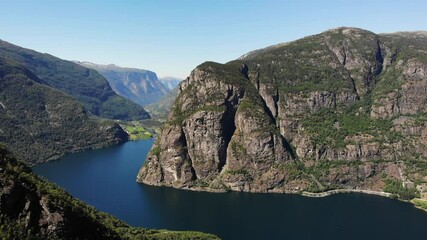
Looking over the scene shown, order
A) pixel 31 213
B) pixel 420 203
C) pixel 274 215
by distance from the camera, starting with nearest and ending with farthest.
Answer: pixel 31 213 < pixel 274 215 < pixel 420 203

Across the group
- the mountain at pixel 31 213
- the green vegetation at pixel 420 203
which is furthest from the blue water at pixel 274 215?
the mountain at pixel 31 213

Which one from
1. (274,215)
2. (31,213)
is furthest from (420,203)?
(31,213)

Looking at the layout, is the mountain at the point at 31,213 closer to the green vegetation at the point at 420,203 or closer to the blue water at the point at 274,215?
the blue water at the point at 274,215

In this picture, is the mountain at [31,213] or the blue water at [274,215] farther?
the blue water at [274,215]

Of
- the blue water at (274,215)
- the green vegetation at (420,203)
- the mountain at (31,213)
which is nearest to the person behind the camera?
the mountain at (31,213)

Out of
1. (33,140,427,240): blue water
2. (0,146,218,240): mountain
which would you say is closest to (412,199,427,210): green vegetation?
(33,140,427,240): blue water

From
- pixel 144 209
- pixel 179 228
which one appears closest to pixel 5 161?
pixel 179 228

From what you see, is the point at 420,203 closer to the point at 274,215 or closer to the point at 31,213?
the point at 274,215

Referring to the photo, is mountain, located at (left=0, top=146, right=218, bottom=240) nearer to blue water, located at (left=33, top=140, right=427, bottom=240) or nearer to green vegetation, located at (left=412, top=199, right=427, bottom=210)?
blue water, located at (left=33, top=140, right=427, bottom=240)

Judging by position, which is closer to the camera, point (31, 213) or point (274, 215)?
point (31, 213)

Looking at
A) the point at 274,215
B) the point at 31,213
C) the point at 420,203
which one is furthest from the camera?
the point at 420,203

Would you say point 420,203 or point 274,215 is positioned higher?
point 274,215
